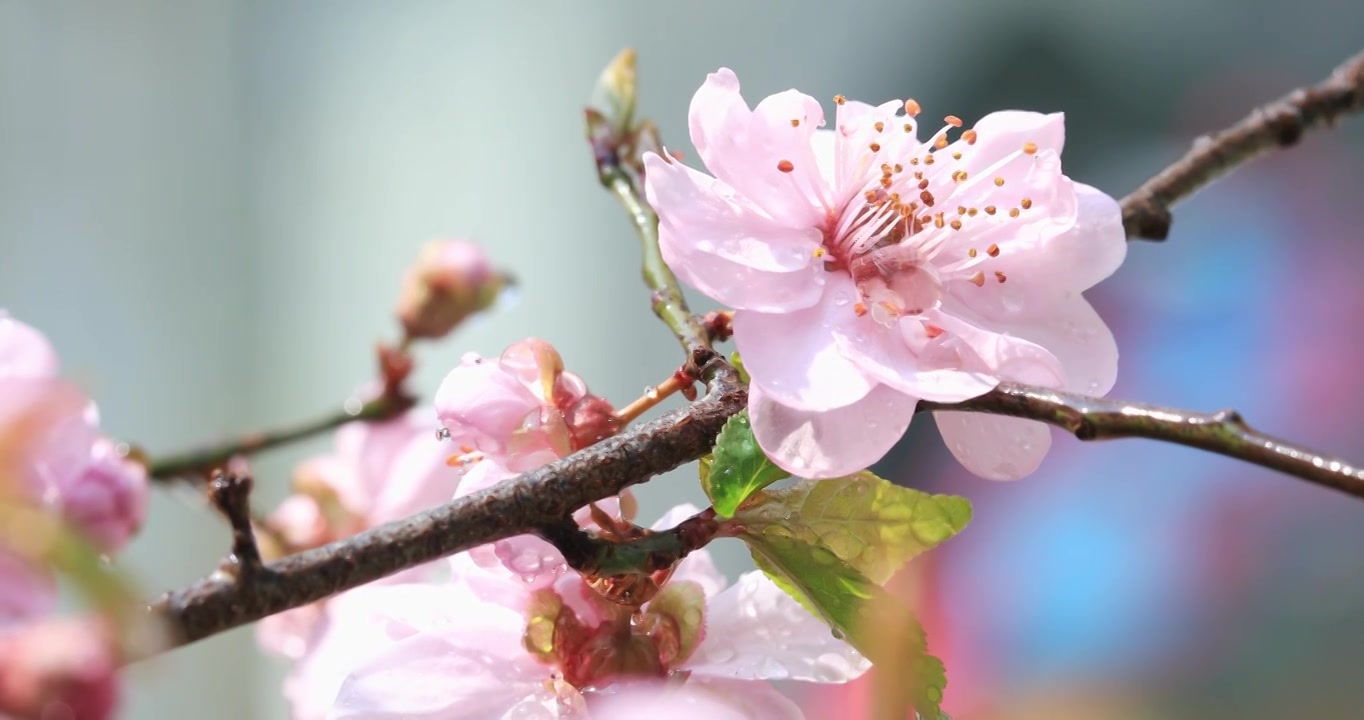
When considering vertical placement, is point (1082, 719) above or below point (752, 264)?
below

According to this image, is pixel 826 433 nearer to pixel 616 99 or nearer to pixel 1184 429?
pixel 1184 429

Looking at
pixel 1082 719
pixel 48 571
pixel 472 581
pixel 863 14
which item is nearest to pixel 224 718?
pixel 1082 719

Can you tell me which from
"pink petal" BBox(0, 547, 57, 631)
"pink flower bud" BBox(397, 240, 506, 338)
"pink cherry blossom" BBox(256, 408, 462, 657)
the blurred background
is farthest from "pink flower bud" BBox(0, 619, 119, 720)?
the blurred background

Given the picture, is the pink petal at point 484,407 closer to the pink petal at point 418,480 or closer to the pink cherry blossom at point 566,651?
the pink cherry blossom at point 566,651

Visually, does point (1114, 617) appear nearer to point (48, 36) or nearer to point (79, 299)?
point (79, 299)

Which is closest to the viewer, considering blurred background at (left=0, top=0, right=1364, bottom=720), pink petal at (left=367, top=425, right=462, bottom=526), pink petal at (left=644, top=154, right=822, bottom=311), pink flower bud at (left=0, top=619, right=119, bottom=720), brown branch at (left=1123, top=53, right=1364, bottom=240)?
pink flower bud at (left=0, top=619, right=119, bottom=720)

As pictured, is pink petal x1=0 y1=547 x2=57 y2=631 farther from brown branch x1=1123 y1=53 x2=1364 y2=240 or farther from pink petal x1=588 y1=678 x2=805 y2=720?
brown branch x1=1123 y1=53 x2=1364 y2=240

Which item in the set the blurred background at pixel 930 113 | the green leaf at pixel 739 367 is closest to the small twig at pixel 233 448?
the green leaf at pixel 739 367
